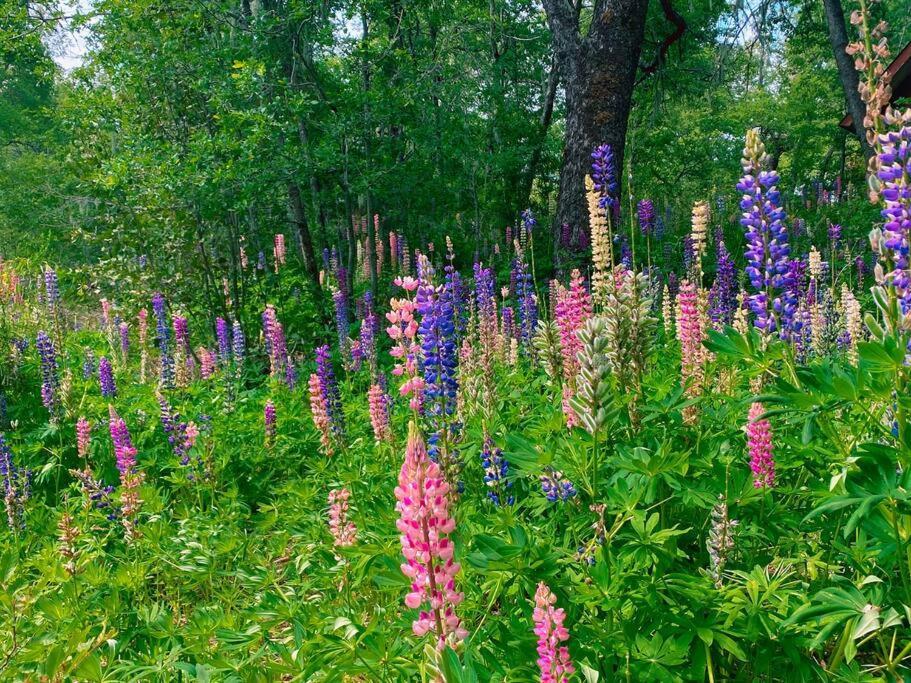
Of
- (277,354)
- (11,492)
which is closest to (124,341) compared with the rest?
(277,354)

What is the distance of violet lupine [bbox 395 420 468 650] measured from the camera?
127 cm

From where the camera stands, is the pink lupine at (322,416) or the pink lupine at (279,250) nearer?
the pink lupine at (322,416)

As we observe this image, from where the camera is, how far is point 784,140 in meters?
22.4

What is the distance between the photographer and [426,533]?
4.24 feet

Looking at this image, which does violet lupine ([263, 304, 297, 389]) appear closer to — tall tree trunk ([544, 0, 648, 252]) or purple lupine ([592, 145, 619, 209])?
purple lupine ([592, 145, 619, 209])

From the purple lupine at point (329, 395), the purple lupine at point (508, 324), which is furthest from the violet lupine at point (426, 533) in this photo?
the purple lupine at point (508, 324)

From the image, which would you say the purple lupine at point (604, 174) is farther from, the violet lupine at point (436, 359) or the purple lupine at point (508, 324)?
the purple lupine at point (508, 324)

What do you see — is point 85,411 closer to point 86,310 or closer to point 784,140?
point 86,310

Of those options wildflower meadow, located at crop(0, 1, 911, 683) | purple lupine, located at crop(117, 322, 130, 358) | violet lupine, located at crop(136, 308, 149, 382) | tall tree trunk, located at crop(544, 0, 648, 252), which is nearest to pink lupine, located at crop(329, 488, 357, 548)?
wildflower meadow, located at crop(0, 1, 911, 683)

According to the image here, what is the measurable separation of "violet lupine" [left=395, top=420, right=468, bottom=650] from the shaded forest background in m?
2.86

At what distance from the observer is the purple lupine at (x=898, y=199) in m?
1.82

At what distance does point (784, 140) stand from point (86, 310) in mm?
22174

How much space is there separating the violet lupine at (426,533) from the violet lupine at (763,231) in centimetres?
152

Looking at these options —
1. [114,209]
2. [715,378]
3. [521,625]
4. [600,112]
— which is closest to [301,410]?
[715,378]
